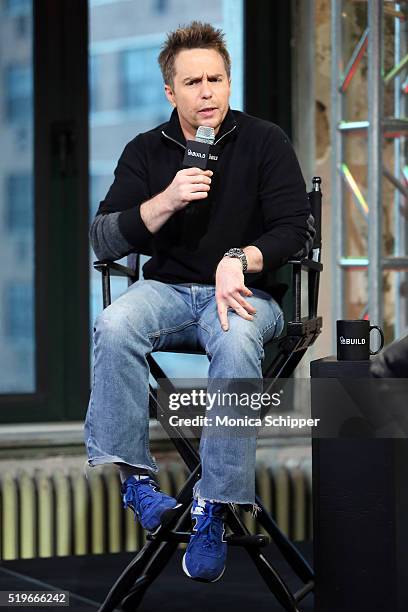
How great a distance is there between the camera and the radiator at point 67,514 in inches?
132

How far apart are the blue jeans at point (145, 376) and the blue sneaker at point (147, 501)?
4 centimetres

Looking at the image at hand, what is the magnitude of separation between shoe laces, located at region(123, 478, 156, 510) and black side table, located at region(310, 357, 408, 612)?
385 mm

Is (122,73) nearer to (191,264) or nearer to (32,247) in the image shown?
(32,247)

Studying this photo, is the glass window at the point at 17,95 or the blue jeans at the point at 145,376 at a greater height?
Answer: the glass window at the point at 17,95

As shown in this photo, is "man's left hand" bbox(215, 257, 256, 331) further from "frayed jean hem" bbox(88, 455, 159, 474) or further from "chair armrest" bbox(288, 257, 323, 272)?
"frayed jean hem" bbox(88, 455, 159, 474)

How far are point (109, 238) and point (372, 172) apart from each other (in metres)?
1.24

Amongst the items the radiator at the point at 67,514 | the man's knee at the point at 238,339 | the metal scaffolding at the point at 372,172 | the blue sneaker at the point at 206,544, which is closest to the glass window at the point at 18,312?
the radiator at the point at 67,514

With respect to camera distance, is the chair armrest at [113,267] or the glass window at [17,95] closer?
the chair armrest at [113,267]

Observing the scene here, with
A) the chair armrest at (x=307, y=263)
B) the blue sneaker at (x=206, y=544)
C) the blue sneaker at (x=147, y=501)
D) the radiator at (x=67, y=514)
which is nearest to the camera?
the blue sneaker at (x=206, y=544)

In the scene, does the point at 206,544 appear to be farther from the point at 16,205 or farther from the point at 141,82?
the point at 141,82

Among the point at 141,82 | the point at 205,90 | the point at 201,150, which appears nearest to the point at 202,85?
the point at 205,90

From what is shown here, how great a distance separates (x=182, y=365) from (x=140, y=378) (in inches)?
59.2

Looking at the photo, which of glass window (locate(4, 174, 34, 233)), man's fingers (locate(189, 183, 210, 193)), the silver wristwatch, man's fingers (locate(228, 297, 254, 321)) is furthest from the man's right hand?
glass window (locate(4, 174, 34, 233))

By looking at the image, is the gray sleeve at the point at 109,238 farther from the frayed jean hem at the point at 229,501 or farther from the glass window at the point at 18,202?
the glass window at the point at 18,202
